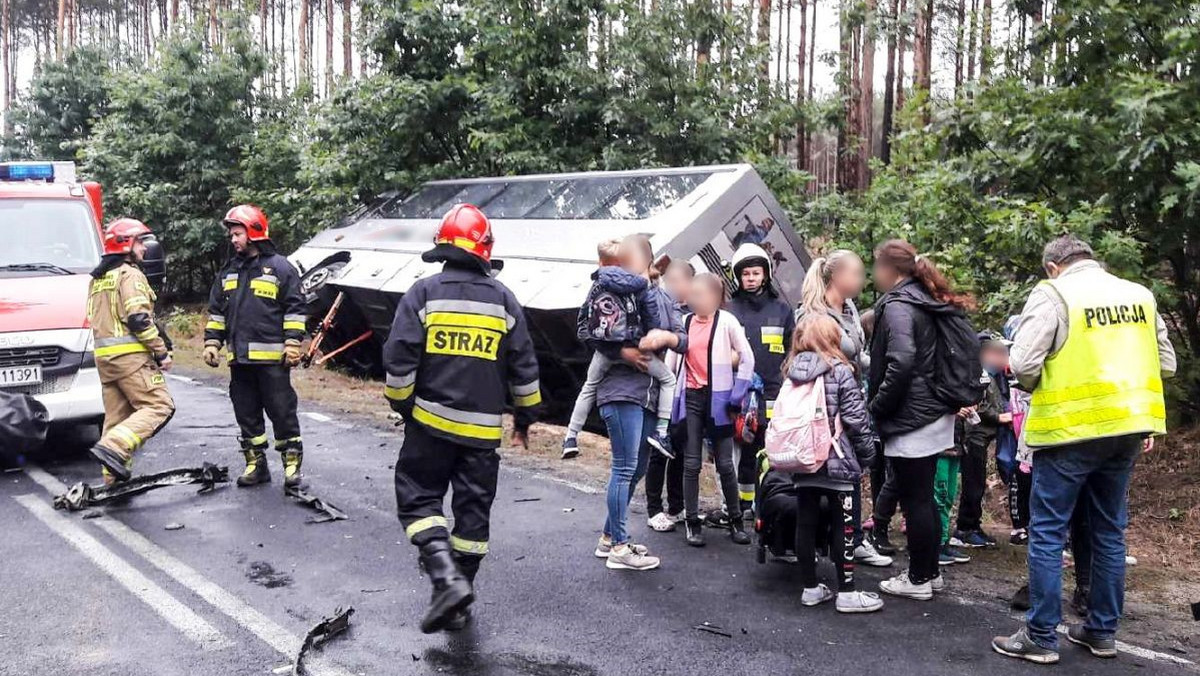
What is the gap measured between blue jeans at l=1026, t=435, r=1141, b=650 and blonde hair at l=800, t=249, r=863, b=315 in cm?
129

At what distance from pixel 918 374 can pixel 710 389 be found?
1.31 metres

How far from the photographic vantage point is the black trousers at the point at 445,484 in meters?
4.23

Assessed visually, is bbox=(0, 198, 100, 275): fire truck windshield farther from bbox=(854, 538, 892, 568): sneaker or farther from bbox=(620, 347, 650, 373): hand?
bbox=(854, 538, 892, 568): sneaker

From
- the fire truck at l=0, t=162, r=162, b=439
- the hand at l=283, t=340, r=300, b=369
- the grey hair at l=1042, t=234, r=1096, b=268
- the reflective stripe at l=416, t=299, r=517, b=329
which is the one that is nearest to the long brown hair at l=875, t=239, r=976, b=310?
the grey hair at l=1042, t=234, r=1096, b=268

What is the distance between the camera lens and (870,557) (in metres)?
5.21

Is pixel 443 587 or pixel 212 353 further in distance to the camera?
pixel 212 353

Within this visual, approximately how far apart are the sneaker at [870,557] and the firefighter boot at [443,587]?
2211mm

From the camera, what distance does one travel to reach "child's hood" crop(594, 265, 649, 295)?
4922 mm

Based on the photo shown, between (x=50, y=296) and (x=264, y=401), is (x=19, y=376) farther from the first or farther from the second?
(x=264, y=401)

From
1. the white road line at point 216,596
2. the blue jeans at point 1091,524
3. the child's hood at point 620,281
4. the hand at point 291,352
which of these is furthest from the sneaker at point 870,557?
the hand at point 291,352

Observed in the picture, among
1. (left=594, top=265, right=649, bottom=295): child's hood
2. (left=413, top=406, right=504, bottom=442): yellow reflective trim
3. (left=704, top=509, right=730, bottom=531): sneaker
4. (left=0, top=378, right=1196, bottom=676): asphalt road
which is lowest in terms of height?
(left=0, top=378, right=1196, bottom=676): asphalt road

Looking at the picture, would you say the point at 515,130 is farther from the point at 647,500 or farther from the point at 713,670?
the point at 713,670

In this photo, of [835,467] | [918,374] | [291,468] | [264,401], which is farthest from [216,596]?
[918,374]

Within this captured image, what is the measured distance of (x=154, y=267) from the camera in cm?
695
